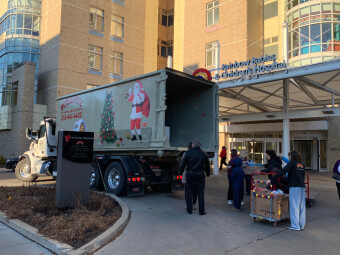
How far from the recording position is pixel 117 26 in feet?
97.7

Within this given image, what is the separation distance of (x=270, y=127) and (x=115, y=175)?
1534 cm

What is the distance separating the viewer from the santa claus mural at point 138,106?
895 centimetres

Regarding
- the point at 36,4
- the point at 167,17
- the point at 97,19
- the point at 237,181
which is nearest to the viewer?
the point at 237,181

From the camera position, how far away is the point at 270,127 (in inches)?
864

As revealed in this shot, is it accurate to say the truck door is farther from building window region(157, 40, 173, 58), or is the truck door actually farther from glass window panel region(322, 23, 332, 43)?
building window region(157, 40, 173, 58)

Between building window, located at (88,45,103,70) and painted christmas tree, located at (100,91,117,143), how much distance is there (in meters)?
18.1

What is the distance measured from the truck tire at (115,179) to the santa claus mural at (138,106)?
1.10m

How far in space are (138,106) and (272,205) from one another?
4.81 metres

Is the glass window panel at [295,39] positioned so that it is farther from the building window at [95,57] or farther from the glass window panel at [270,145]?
the building window at [95,57]

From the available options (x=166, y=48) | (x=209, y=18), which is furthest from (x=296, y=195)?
(x=166, y=48)

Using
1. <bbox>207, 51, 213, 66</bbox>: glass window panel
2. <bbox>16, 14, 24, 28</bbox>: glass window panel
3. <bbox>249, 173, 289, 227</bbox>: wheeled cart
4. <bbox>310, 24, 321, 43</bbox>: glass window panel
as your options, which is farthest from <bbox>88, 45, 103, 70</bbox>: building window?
<bbox>249, 173, 289, 227</bbox>: wheeled cart

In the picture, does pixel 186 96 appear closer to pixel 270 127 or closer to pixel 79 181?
pixel 79 181

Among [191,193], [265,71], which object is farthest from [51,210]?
[265,71]

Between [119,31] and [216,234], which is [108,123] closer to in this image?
[216,234]
